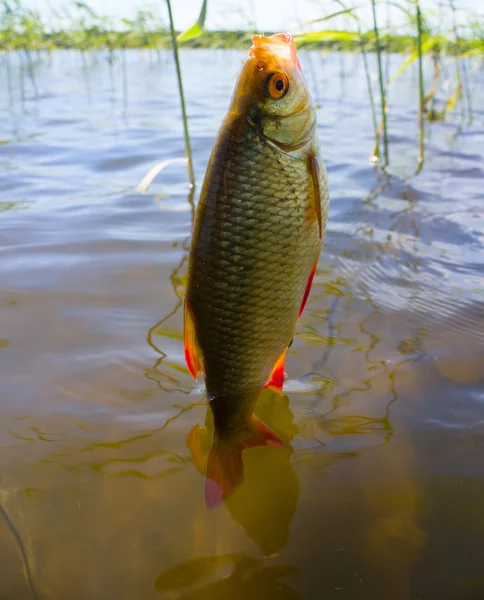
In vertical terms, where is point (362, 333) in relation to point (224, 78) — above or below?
below

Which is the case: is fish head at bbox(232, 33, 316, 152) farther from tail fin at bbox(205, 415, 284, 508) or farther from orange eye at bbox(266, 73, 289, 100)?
tail fin at bbox(205, 415, 284, 508)

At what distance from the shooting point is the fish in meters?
1.41

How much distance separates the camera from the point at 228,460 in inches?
62.8

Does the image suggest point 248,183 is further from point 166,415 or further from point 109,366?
point 109,366

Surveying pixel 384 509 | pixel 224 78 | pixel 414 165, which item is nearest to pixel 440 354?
pixel 384 509

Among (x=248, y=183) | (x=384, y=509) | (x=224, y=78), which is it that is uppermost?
(x=224, y=78)

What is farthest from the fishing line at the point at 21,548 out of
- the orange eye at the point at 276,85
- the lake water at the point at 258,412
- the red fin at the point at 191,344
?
the orange eye at the point at 276,85

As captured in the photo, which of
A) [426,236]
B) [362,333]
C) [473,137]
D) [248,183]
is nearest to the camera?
[248,183]

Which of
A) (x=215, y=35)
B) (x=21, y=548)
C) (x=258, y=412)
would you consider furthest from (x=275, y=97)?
(x=215, y=35)

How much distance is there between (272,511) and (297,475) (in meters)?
0.15

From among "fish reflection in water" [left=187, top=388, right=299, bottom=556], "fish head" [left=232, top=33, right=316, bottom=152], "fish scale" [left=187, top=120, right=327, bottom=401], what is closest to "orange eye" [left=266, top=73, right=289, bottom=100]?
"fish head" [left=232, top=33, right=316, bottom=152]

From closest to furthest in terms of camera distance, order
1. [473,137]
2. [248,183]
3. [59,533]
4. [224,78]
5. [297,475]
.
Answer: [248,183]
[59,533]
[297,475]
[473,137]
[224,78]

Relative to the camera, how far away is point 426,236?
12.2ft

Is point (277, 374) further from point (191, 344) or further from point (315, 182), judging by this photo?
point (315, 182)
